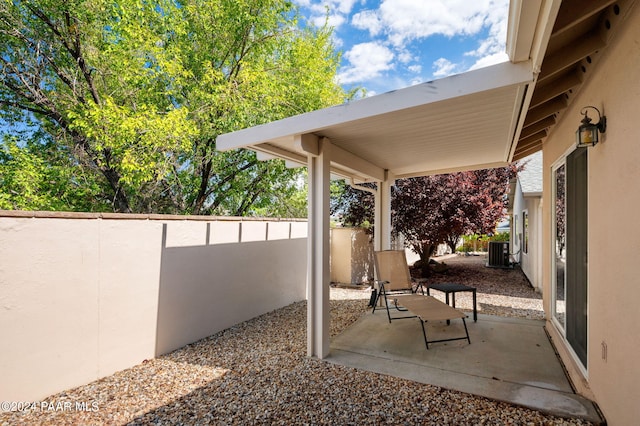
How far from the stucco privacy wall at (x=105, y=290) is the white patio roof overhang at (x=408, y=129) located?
1.57m

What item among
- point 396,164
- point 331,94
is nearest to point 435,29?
point 331,94

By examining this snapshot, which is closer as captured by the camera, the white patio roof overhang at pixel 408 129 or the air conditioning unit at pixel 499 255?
the white patio roof overhang at pixel 408 129

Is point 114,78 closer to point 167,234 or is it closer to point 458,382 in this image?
point 167,234

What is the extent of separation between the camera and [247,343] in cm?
444

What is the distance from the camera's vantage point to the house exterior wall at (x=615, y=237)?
2025mm

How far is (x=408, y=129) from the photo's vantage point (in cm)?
374

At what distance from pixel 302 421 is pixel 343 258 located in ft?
20.9

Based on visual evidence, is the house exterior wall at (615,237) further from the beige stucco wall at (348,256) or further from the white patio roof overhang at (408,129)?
→ the beige stucco wall at (348,256)

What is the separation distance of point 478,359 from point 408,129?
2.85 m

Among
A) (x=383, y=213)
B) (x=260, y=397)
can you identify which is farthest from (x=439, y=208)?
(x=260, y=397)

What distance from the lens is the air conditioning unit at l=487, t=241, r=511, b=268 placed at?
1174 centimetres

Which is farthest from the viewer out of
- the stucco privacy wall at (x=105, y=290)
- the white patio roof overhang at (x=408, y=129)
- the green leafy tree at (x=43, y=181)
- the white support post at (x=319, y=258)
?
the green leafy tree at (x=43, y=181)

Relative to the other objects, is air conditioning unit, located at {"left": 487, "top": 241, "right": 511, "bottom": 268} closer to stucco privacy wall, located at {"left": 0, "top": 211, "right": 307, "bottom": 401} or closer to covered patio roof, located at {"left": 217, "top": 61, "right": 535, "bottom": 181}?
covered patio roof, located at {"left": 217, "top": 61, "right": 535, "bottom": 181}

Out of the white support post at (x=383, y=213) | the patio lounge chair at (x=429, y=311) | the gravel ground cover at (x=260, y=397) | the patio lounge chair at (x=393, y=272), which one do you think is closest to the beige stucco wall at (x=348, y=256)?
the white support post at (x=383, y=213)
